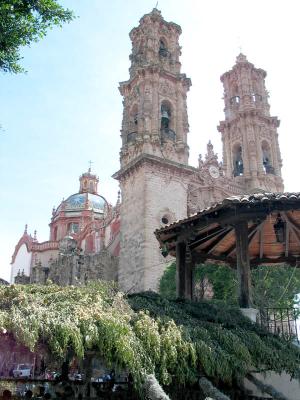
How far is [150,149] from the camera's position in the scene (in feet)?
89.7

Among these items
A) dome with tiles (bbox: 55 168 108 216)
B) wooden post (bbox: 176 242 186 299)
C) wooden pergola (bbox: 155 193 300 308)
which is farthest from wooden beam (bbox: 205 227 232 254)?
dome with tiles (bbox: 55 168 108 216)

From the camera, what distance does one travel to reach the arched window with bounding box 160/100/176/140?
29.0 meters

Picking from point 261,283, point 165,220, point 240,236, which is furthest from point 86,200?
point 240,236

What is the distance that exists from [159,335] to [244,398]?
2422mm

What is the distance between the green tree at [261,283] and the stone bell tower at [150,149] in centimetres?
350

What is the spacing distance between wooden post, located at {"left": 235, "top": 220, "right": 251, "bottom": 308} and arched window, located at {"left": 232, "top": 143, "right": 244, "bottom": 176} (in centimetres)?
2715

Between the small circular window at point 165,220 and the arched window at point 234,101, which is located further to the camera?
the arched window at point 234,101

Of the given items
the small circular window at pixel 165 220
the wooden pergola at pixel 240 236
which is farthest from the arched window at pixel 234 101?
the wooden pergola at pixel 240 236

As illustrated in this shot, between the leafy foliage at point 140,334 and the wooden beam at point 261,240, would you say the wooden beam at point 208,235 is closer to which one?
the wooden beam at point 261,240

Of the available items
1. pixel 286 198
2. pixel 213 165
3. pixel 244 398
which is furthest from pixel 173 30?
pixel 244 398

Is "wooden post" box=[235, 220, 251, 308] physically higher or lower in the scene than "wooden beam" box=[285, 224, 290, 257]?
lower

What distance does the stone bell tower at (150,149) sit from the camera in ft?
83.5

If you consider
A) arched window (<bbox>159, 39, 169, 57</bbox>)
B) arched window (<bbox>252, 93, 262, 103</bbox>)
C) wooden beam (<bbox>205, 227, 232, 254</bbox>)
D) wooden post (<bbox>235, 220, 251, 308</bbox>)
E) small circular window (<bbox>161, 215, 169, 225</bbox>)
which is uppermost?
arched window (<bbox>159, 39, 169, 57</bbox>)

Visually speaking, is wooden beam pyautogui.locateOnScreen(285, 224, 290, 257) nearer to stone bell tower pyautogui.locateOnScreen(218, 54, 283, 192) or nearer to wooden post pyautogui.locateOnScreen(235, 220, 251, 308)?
wooden post pyautogui.locateOnScreen(235, 220, 251, 308)
